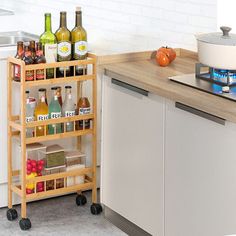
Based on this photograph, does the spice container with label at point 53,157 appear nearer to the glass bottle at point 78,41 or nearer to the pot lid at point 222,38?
the glass bottle at point 78,41

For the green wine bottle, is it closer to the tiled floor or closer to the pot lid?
the tiled floor

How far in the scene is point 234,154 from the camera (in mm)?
3258

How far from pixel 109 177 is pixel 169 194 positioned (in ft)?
2.08

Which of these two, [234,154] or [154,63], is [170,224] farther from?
[154,63]

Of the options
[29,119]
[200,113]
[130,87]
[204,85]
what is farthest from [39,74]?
[200,113]

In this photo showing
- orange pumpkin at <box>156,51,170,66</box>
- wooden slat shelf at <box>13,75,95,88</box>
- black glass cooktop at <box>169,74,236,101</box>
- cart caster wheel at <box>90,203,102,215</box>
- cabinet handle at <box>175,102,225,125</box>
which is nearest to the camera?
cabinet handle at <box>175,102,225,125</box>

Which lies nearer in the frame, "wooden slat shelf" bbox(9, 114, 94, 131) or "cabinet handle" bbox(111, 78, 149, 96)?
"cabinet handle" bbox(111, 78, 149, 96)

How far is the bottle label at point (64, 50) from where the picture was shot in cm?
443

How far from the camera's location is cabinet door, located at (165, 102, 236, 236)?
10.9 ft

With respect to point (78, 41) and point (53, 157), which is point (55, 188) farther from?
point (78, 41)

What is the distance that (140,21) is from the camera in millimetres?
4883

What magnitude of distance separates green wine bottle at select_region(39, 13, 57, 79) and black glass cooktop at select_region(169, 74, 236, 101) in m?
0.90

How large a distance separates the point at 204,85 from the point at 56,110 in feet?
3.68

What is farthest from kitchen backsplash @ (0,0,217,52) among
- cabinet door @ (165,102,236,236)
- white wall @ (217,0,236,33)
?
cabinet door @ (165,102,236,236)
